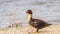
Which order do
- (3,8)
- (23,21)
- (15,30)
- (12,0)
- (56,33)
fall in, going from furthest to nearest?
(12,0) → (3,8) → (23,21) → (15,30) → (56,33)

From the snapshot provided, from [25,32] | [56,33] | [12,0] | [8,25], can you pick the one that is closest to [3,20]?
[8,25]

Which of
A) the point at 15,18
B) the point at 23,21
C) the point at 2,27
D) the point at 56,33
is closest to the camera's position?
the point at 56,33

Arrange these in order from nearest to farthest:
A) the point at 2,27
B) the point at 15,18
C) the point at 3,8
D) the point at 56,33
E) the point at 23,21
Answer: the point at 56,33 → the point at 2,27 → the point at 23,21 → the point at 15,18 → the point at 3,8

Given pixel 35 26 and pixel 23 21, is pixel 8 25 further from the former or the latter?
pixel 35 26

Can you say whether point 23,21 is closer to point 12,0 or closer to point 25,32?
point 25,32

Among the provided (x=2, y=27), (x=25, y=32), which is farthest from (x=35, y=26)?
(x=2, y=27)

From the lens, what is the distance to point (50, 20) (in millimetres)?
12328

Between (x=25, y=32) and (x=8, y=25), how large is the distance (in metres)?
Answer: 2.06

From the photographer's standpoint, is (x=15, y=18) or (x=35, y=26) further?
A: (x=15, y=18)

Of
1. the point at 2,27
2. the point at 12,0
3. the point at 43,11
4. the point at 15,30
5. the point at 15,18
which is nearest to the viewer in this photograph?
the point at 15,30

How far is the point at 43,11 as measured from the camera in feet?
47.3

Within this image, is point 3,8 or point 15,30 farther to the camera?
point 3,8

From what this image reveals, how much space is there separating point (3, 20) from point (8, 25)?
46.8 inches

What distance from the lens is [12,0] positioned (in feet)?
64.6
